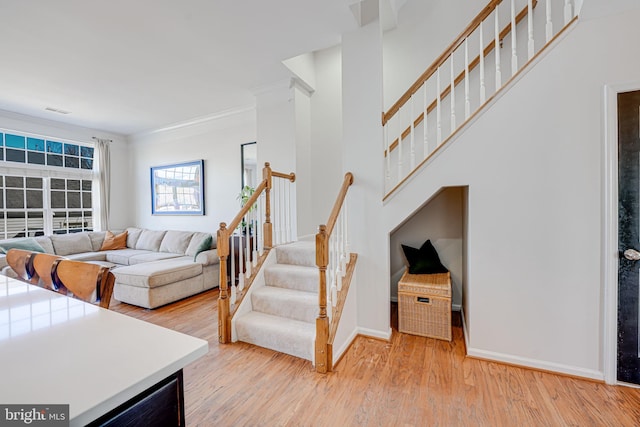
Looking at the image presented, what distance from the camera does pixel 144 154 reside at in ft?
19.1

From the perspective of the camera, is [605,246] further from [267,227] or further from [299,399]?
[267,227]

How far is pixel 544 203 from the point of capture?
2053mm

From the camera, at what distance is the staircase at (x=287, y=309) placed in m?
2.33

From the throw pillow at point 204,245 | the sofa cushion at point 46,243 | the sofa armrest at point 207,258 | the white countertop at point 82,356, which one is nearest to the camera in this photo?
the white countertop at point 82,356

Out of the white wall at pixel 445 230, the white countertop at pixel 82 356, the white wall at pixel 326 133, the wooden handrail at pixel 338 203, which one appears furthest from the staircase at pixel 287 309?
the white countertop at pixel 82 356

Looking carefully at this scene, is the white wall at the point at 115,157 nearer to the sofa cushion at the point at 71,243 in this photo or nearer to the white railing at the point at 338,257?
the sofa cushion at the point at 71,243

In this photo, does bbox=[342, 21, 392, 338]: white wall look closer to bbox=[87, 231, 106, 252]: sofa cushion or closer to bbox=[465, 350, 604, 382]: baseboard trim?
bbox=[465, 350, 604, 382]: baseboard trim

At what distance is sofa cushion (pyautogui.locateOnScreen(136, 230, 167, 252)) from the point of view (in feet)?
16.2

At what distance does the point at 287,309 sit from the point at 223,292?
62 centimetres

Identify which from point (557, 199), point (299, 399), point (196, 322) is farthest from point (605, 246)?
point (196, 322)

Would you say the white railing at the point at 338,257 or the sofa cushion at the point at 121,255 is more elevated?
the white railing at the point at 338,257

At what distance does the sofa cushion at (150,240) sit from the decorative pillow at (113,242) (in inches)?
14.5

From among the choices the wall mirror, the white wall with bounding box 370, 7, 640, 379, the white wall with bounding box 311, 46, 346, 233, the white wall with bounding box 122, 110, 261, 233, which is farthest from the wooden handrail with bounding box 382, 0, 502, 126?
the white wall with bounding box 122, 110, 261, 233

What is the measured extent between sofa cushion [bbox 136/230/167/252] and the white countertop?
4376 millimetres
